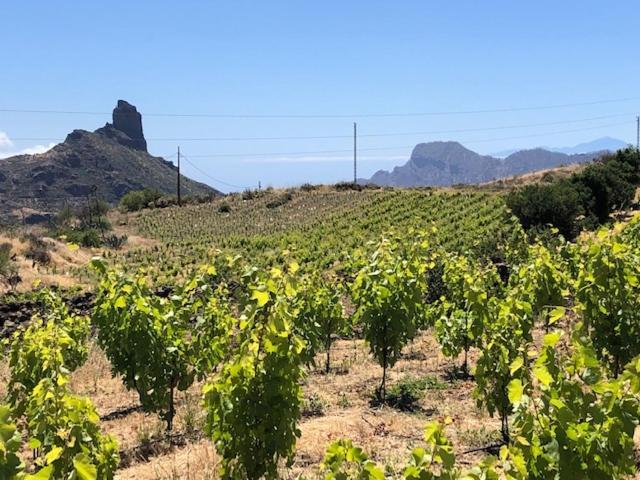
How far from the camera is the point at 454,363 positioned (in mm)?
12531

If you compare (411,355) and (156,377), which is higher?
(156,377)

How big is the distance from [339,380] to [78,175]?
142 m

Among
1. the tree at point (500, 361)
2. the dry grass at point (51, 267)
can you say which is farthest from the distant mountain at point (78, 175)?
the tree at point (500, 361)

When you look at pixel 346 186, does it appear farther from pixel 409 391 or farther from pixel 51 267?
pixel 409 391

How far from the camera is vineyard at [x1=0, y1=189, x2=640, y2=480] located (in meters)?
3.90

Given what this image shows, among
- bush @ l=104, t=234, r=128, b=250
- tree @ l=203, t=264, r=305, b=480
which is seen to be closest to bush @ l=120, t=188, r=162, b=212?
bush @ l=104, t=234, r=128, b=250

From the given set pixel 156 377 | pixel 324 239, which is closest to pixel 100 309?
pixel 156 377

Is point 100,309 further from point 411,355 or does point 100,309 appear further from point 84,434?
point 411,355

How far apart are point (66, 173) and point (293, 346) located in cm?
14741

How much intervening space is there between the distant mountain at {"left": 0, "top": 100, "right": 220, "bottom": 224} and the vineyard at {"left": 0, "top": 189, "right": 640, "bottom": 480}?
108041 millimetres

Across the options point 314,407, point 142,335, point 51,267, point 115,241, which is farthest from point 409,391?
point 115,241

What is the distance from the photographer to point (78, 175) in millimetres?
138875

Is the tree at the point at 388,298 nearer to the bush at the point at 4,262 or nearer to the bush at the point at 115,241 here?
the bush at the point at 4,262

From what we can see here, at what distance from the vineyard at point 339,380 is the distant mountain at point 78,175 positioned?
354ft
